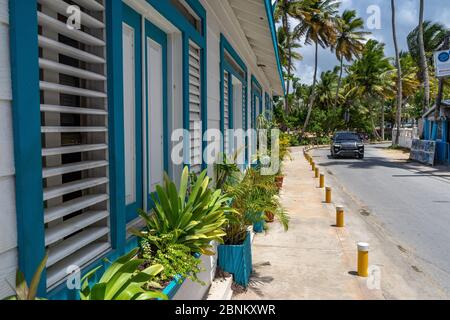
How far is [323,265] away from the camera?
5.70 meters

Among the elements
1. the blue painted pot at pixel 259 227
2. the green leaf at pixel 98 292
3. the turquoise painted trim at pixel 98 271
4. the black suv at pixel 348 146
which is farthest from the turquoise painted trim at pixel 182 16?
the black suv at pixel 348 146

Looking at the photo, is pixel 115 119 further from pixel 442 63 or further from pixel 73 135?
pixel 442 63

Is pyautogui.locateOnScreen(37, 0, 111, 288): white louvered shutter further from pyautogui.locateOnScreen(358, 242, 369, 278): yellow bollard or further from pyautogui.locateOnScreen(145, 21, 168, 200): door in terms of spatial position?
pyautogui.locateOnScreen(358, 242, 369, 278): yellow bollard

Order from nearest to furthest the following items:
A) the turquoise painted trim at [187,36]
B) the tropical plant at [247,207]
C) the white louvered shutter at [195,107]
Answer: the turquoise painted trim at [187,36] < the tropical plant at [247,207] < the white louvered shutter at [195,107]

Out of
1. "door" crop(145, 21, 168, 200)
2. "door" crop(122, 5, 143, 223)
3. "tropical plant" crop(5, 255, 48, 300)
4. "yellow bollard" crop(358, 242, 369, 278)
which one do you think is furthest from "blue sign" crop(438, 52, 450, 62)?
"tropical plant" crop(5, 255, 48, 300)

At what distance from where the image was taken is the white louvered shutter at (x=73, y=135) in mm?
2238

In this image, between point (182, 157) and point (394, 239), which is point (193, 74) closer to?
point (182, 157)

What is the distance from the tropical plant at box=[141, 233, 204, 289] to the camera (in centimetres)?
310

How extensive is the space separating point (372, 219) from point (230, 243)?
16.4ft

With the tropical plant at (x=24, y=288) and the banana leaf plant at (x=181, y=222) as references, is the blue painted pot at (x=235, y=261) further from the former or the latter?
the tropical plant at (x=24, y=288)

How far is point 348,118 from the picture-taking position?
50500 mm

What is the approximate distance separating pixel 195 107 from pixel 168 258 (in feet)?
8.81

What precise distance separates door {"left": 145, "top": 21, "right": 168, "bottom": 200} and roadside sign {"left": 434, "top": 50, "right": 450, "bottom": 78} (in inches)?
650

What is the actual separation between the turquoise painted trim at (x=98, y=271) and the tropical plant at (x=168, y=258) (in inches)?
5.9
